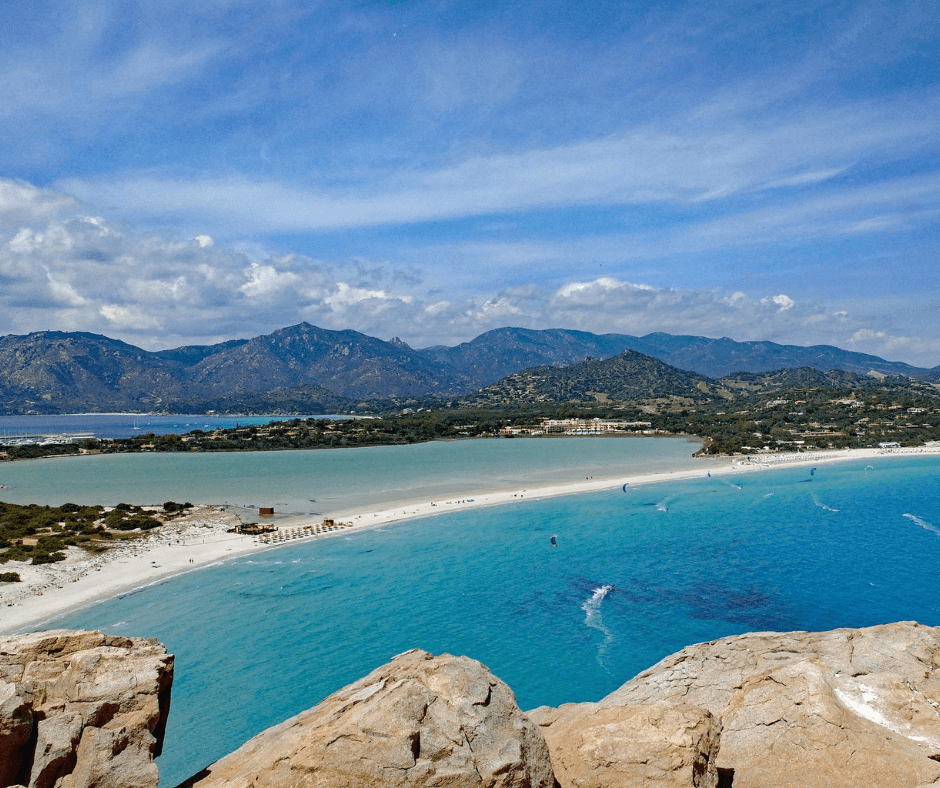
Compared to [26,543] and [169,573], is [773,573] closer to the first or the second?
[169,573]

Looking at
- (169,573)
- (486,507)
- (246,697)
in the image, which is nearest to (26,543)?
(169,573)

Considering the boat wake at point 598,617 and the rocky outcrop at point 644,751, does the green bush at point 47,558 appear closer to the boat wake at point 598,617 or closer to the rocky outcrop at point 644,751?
the boat wake at point 598,617

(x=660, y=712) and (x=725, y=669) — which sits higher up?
(x=660, y=712)

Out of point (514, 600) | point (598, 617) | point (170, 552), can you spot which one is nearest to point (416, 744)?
point (598, 617)

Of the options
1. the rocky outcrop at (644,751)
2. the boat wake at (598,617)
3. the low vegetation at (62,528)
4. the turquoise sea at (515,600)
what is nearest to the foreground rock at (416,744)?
the rocky outcrop at (644,751)

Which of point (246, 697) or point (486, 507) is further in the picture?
point (486, 507)

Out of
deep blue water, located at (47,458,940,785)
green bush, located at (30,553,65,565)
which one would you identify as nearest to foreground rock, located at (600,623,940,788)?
deep blue water, located at (47,458,940,785)
